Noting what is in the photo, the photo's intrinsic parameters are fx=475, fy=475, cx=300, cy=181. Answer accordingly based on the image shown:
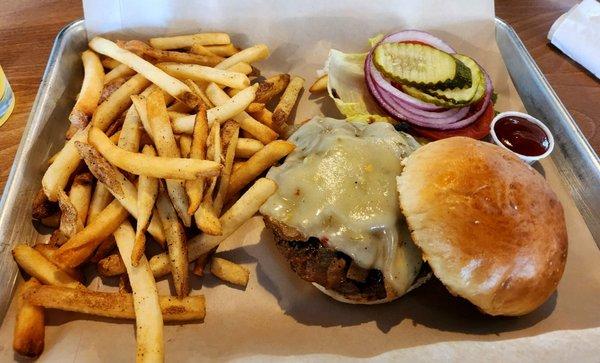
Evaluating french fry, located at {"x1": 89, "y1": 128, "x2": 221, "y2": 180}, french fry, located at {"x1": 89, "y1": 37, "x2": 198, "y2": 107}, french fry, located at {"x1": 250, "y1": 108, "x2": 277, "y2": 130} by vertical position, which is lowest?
french fry, located at {"x1": 250, "y1": 108, "x2": 277, "y2": 130}

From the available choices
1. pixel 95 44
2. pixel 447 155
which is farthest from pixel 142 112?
pixel 447 155

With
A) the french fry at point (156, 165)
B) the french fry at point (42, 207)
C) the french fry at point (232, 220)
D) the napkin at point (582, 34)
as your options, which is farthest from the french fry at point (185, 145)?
the napkin at point (582, 34)

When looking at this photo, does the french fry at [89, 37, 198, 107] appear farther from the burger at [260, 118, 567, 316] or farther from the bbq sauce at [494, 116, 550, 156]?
the bbq sauce at [494, 116, 550, 156]

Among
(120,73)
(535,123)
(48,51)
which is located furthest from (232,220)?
(48,51)

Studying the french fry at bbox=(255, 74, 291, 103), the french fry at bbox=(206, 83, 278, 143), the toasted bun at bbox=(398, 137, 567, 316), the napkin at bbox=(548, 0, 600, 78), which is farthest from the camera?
the napkin at bbox=(548, 0, 600, 78)

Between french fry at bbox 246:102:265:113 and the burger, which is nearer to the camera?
the burger

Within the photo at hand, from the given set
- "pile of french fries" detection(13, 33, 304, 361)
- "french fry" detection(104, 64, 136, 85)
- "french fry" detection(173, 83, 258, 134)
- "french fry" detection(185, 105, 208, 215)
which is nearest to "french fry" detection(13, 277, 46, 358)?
"pile of french fries" detection(13, 33, 304, 361)

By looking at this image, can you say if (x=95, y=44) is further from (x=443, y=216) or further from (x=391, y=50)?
(x=443, y=216)
